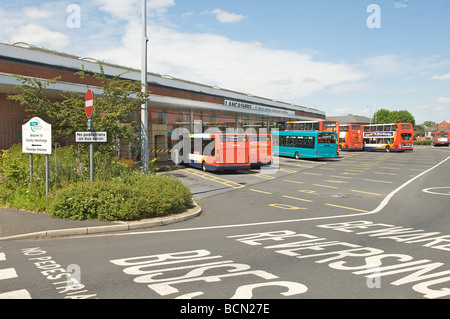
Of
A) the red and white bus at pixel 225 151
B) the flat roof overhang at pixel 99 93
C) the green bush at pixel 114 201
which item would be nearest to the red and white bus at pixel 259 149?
the red and white bus at pixel 225 151

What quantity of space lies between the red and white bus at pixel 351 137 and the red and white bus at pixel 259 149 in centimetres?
2513

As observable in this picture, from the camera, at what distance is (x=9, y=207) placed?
10.3 m

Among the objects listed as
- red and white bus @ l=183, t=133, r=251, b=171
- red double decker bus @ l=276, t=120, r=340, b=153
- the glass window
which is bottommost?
red and white bus @ l=183, t=133, r=251, b=171

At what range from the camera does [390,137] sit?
46250 millimetres

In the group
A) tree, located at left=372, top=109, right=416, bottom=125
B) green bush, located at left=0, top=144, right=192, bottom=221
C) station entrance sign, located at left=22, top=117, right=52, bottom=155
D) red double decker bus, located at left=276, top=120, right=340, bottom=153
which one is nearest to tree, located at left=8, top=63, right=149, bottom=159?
green bush, located at left=0, top=144, right=192, bottom=221

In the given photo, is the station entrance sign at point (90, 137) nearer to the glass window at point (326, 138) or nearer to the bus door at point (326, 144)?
the bus door at point (326, 144)

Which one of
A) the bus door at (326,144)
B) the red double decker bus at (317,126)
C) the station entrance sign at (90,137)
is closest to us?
the station entrance sign at (90,137)

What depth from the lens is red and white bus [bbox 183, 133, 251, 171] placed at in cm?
2203

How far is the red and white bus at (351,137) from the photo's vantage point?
157 feet

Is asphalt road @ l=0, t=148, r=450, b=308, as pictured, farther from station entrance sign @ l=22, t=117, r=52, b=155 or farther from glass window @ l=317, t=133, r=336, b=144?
glass window @ l=317, t=133, r=336, b=144

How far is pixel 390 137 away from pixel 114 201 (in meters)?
44.5

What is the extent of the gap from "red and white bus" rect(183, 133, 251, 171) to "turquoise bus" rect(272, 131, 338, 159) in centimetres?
1286
